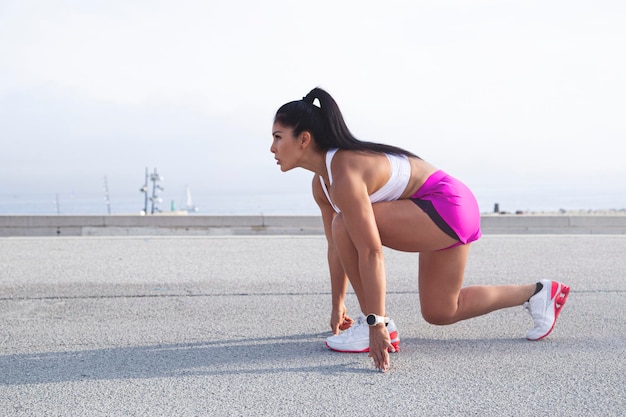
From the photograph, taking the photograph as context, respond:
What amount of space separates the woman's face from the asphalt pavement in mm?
1057

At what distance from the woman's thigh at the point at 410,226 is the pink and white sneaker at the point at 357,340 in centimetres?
47

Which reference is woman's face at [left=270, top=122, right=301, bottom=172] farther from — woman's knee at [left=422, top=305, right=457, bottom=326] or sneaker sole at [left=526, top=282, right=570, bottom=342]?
sneaker sole at [left=526, top=282, right=570, bottom=342]

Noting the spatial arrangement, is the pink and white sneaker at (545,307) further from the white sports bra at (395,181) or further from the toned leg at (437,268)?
the white sports bra at (395,181)

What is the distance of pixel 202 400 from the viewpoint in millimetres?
2830

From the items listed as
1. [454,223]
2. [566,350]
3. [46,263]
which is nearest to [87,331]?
[454,223]

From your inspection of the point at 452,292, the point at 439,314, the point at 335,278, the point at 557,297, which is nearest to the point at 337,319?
the point at 335,278

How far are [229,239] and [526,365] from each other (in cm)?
667

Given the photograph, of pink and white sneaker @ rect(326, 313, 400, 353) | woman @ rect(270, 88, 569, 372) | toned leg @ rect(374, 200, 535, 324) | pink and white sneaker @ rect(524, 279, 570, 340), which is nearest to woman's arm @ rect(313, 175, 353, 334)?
woman @ rect(270, 88, 569, 372)

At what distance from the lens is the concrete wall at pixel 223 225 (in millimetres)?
12867

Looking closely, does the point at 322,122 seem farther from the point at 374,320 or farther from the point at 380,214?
the point at 374,320

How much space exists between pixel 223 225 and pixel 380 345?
1036 centimetres

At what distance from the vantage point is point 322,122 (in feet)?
11.2

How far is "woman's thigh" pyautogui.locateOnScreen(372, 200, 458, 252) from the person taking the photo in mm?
3463

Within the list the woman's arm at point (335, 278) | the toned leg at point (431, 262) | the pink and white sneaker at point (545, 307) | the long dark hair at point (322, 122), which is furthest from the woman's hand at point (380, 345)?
the pink and white sneaker at point (545, 307)
